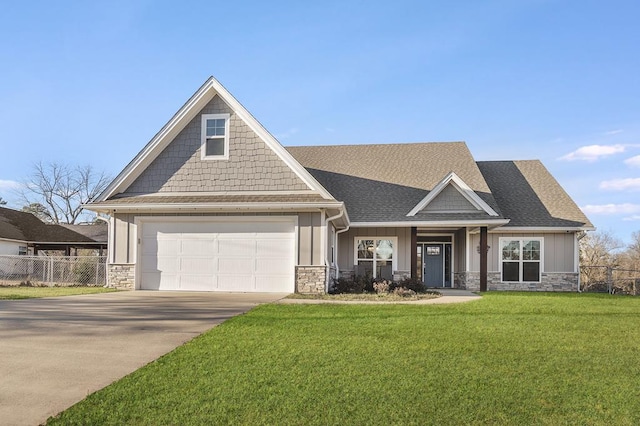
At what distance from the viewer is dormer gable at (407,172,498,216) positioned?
57.9ft

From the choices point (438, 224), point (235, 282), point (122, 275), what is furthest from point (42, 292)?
point (438, 224)

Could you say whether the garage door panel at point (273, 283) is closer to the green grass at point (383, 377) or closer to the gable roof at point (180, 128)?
the gable roof at point (180, 128)

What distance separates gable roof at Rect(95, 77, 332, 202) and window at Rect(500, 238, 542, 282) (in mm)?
9842

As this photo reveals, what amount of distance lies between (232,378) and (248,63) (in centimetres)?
1131

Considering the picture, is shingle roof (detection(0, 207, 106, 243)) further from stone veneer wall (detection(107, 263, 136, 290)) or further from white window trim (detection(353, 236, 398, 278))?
white window trim (detection(353, 236, 398, 278))

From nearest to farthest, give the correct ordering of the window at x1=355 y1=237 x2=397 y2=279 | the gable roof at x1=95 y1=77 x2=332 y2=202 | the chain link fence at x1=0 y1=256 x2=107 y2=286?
1. the gable roof at x1=95 y1=77 x2=332 y2=202
2. the window at x1=355 y1=237 x2=397 y2=279
3. the chain link fence at x1=0 y1=256 x2=107 y2=286

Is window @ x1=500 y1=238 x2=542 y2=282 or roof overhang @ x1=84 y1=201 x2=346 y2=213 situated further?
window @ x1=500 y1=238 x2=542 y2=282

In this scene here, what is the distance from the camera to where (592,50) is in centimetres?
1448

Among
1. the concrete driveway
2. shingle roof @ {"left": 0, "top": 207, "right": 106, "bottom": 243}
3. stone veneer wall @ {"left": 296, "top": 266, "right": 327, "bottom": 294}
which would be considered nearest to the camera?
the concrete driveway

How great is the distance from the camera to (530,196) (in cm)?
2031

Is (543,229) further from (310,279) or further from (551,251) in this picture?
(310,279)

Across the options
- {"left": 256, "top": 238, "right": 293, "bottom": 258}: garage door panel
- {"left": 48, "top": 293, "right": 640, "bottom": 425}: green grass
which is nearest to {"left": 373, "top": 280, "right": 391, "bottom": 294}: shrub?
{"left": 256, "top": 238, "right": 293, "bottom": 258}: garage door panel

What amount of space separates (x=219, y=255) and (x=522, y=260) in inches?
473

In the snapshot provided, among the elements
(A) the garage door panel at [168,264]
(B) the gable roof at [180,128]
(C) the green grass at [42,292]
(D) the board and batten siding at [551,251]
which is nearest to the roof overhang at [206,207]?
(B) the gable roof at [180,128]
